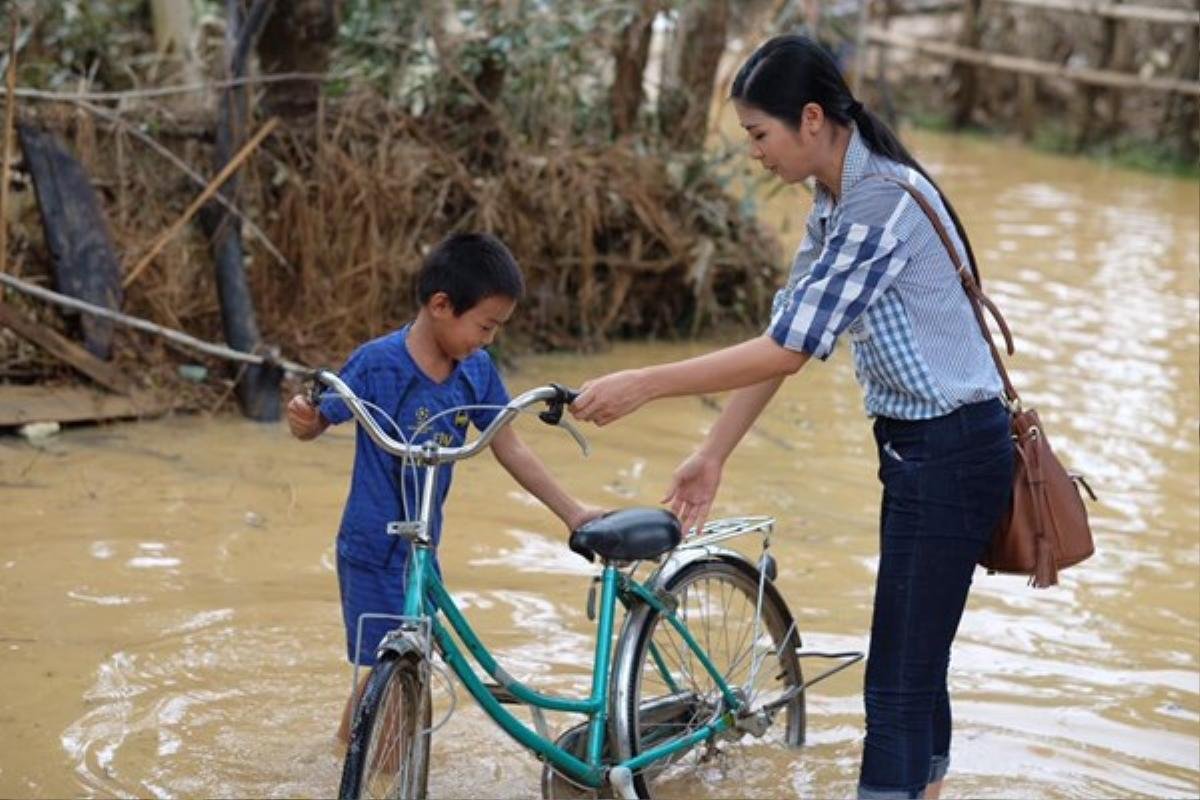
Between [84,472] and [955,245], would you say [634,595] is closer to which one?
[955,245]

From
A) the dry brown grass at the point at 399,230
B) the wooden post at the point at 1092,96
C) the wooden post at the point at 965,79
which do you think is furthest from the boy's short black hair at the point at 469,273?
the wooden post at the point at 965,79

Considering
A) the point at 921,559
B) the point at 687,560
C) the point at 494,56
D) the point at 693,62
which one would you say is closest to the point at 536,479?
the point at 687,560

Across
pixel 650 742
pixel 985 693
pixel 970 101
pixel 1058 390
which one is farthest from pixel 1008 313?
pixel 970 101

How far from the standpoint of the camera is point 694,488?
3.76 metres

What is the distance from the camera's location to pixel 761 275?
8906 mm

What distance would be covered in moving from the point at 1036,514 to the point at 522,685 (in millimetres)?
1123

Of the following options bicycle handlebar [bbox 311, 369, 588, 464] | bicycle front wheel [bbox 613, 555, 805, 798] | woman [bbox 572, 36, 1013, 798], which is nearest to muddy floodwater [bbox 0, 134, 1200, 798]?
bicycle front wheel [bbox 613, 555, 805, 798]

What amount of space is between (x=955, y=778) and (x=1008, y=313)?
581 centimetres

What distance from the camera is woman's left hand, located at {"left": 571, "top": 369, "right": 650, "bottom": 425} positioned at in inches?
130

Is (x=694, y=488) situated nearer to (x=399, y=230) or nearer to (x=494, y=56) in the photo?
(x=399, y=230)

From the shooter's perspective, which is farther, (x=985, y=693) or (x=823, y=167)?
(x=985, y=693)

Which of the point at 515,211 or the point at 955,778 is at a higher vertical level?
the point at 515,211

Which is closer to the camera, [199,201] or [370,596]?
[370,596]

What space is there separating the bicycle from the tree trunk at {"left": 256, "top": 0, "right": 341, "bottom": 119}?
3786mm
